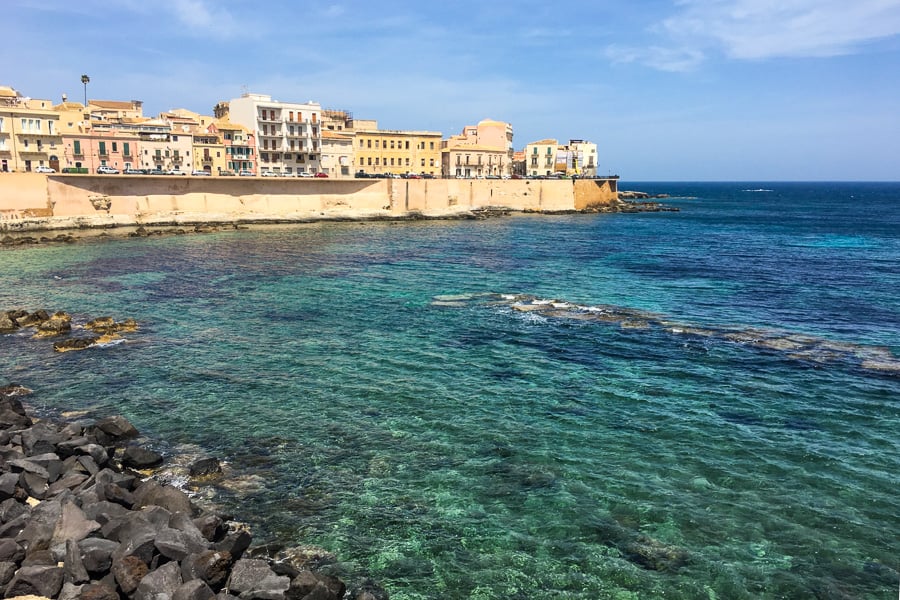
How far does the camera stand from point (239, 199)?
72500 mm

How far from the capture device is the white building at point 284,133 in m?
88.0

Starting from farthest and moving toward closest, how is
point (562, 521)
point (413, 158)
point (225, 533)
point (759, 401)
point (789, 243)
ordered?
point (413, 158) → point (789, 243) → point (759, 401) → point (562, 521) → point (225, 533)

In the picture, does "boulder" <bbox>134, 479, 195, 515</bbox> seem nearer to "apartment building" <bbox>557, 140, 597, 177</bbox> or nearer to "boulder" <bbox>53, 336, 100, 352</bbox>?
"boulder" <bbox>53, 336, 100, 352</bbox>

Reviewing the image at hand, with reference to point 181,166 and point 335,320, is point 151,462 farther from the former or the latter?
point 181,166

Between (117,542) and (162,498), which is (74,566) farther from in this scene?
(162,498)

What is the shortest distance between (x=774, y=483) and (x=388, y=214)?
7136 centimetres

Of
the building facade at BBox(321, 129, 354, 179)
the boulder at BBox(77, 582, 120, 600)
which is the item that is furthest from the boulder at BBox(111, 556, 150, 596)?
the building facade at BBox(321, 129, 354, 179)

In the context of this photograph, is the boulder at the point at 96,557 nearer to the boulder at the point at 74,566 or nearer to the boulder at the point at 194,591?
the boulder at the point at 74,566

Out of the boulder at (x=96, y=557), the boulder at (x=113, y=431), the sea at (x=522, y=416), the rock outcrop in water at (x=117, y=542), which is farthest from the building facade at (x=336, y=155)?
the boulder at (x=96, y=557)

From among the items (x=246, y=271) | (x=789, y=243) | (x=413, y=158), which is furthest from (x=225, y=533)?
(x=413, y=158)

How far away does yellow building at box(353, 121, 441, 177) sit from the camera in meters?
102

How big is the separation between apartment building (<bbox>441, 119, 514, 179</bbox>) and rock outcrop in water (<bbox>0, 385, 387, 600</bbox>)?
9386cm

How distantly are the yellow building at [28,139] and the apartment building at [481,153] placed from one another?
2194 inches

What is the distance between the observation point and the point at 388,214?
82.0 meters
